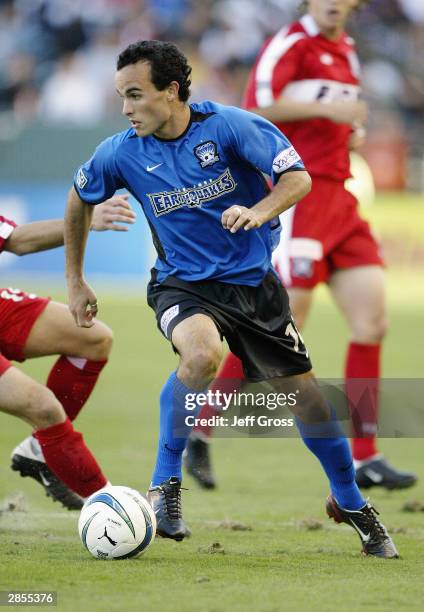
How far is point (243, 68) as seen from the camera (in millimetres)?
18203

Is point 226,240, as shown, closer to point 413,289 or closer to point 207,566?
point 207,566

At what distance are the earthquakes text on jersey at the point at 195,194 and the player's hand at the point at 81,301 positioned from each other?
0.47 m

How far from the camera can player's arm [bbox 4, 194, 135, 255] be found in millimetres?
5016

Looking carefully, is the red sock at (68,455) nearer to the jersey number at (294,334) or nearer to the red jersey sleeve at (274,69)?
the jersey number at (294,334)

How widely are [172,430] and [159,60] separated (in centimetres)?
145

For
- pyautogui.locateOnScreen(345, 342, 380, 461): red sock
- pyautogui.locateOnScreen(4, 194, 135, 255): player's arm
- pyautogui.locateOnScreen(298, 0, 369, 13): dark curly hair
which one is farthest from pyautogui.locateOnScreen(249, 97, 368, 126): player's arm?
pyautogui.locateOnScreen(4, 194, 135, 255): player's arm

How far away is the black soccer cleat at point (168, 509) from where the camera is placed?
4.42 m

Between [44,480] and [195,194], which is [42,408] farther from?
[195,194]

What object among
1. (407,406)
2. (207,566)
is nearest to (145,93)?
(207,566)

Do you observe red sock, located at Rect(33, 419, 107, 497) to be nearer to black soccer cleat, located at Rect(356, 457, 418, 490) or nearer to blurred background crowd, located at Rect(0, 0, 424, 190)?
black soccer cleat, located at Rect(356, 457, 418, 490)

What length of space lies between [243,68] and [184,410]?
14.3 metres

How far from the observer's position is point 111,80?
18.1 m

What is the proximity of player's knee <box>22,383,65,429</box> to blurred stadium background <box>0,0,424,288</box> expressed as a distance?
11781 millimetres

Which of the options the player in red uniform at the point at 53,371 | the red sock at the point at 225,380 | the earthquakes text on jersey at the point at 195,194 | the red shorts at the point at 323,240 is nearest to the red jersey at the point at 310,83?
the red shorts at the point at 323,240
